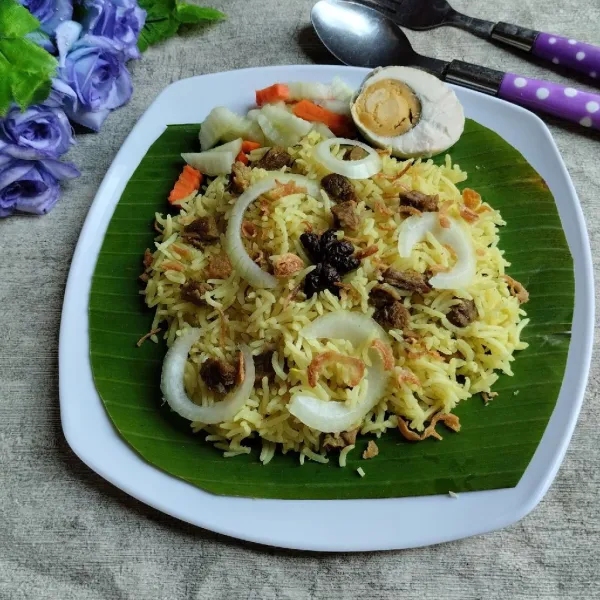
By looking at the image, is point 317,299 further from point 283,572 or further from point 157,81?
point 157,81

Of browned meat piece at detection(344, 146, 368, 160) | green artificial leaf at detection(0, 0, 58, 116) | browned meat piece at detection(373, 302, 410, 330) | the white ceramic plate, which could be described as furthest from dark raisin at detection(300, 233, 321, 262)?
green artificial leaf at detection(0, 0, 58, 116)

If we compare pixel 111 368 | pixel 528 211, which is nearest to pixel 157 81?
pixel 111 368

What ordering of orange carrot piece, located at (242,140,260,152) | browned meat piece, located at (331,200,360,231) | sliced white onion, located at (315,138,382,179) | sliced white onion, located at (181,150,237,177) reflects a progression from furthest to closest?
orange carrot piece, located at (242,140,260,152), sliced white onion, located at (181,150,237,177), sliced white onion, located at (315,138,382,179), browned meat piece, located at (331,200,360,231)

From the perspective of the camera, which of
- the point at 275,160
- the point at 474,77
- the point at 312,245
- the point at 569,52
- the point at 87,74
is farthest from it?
the point at 569,52

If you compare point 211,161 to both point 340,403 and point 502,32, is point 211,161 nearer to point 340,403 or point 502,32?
point 340,403

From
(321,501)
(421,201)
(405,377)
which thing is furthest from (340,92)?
(321,501)

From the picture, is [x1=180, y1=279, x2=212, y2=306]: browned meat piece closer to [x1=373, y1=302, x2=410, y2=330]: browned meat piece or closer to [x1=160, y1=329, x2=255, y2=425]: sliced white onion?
[x1=160, y1=329, x2=255, y2=425]: sliced white onion
